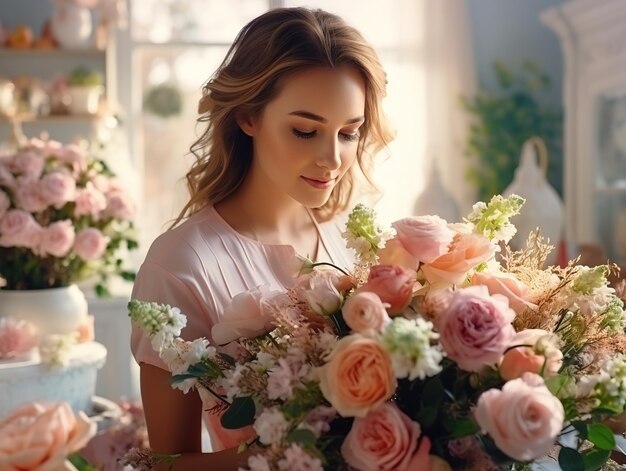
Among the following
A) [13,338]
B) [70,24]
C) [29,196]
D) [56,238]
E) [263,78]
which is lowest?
[13,338]

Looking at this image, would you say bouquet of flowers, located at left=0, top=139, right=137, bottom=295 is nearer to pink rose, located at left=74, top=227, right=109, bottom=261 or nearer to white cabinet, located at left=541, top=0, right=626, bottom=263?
pink rose, located at left=74, top=227, right=109, bottom=261

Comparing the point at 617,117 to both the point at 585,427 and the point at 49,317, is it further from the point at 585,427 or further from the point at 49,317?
the point at 585,427

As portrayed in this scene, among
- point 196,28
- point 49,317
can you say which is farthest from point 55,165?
point 196,28

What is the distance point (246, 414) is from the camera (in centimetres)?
103

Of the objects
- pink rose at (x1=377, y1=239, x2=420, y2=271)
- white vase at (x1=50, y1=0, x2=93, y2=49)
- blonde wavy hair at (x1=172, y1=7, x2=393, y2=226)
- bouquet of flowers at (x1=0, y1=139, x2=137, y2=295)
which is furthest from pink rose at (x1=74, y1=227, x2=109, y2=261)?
white vase at (x1=50, y1=0, x2=93, y2=49)

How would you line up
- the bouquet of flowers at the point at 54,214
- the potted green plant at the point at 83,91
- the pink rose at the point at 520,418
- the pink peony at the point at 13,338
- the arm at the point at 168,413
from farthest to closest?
the potted green plant at the point at 83,91, the bouquet of flowers at the point at 54,214, the pink peony at the point at 13,338, the arm at the point at 168,413, the pink rose at the point at 520,418

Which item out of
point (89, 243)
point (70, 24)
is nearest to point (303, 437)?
point (89, 243)

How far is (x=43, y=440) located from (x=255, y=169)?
1.06 m

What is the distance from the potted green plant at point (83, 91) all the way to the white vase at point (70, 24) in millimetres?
146

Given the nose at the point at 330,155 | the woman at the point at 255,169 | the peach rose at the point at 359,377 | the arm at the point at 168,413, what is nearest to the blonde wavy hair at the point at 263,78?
the woman at the point at 255,169

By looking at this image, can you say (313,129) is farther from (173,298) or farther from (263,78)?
(173,298)

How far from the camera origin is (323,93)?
150 cm

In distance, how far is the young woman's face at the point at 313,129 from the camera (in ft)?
4.91

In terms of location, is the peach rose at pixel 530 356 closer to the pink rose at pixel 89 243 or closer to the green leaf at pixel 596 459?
the green leaf at pixel 596 459
